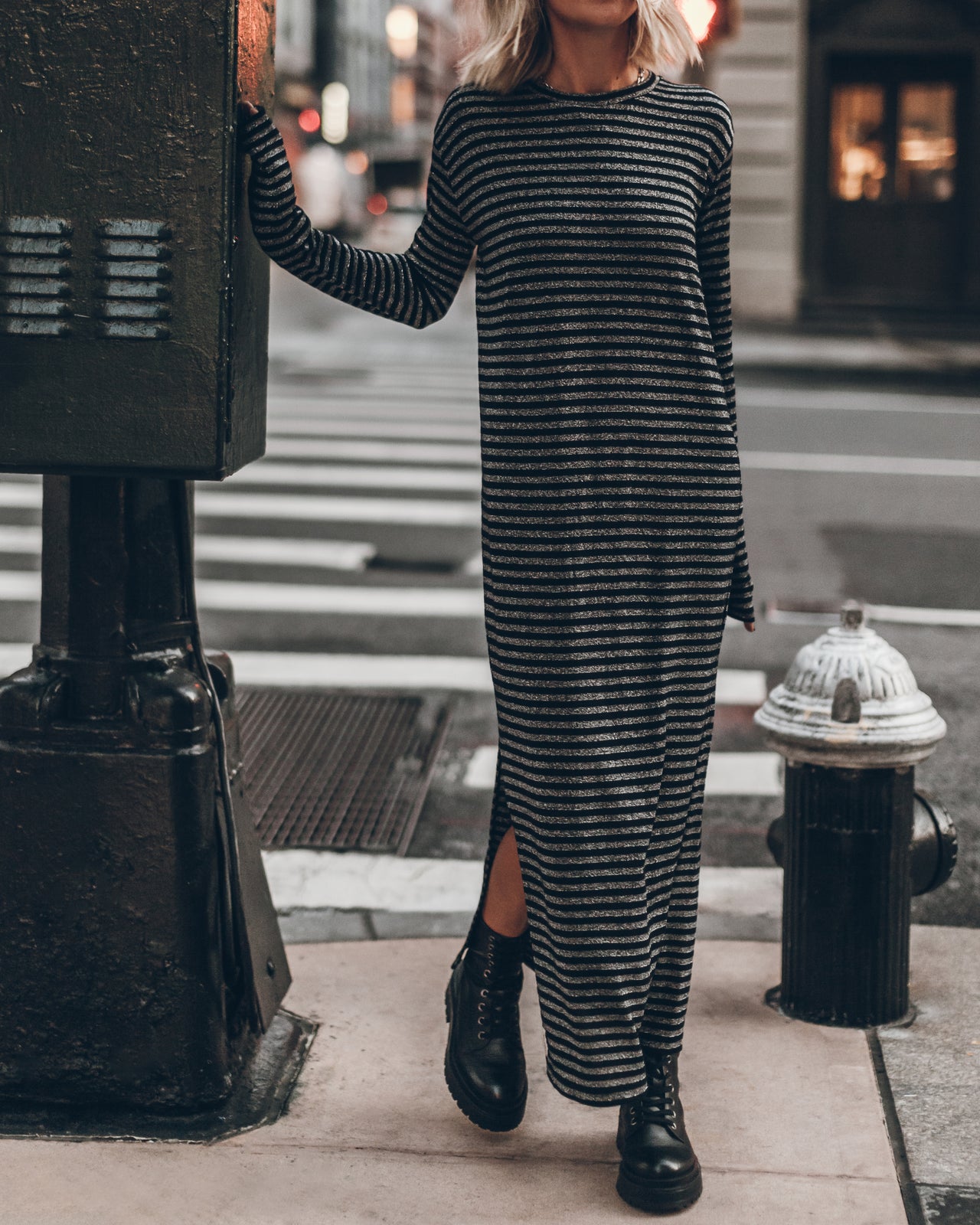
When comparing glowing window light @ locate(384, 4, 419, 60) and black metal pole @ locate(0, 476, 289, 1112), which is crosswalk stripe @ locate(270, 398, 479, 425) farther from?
glowing window light @ locate(384, 4, 419, 60)

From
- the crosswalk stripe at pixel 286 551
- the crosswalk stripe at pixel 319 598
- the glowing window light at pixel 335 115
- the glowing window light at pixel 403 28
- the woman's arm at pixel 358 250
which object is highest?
the glowing window light at pixel 403 28

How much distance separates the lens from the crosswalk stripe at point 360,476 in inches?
416

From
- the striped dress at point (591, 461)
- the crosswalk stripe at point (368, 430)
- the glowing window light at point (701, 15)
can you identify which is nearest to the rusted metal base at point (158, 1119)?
the striped dress at point (591, 461)

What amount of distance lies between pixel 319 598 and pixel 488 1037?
4.79 meters

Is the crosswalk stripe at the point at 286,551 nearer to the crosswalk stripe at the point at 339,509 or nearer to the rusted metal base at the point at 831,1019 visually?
the crosswalk stripe at the point at 339,509

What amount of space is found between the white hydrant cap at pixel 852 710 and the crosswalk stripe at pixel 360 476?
710 centimetres

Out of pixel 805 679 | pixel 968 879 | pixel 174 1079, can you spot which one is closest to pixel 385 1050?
pixel 174 1079

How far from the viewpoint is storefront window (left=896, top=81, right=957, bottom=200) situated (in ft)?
77.2

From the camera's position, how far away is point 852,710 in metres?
3.16

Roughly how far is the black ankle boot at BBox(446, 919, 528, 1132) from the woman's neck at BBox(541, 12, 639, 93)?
4.86 feet

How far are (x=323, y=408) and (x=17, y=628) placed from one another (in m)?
7.73

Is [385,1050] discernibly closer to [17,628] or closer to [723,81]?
[17,628]

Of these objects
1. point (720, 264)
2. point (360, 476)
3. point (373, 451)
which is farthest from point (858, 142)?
point (720, 264)

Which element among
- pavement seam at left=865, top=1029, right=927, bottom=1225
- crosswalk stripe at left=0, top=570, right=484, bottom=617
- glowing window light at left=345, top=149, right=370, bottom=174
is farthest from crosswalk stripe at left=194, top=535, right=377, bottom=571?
glowing window light at left=345, top=149, right=370, bottom=174
